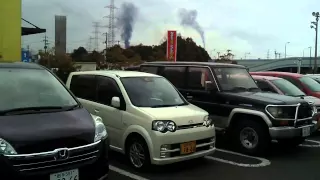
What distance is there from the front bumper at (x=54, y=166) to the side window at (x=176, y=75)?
4.67 meters

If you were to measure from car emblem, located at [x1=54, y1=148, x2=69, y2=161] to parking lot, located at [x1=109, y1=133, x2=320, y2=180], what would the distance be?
2.02 m

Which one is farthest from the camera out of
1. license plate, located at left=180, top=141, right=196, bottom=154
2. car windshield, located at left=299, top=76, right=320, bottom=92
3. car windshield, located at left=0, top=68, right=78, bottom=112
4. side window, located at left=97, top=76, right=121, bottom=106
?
car windshield, located at left=299, top=76, right=320, bottom=92

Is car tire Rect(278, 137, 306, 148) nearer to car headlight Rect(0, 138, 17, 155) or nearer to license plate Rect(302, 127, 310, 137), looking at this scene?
license plate Rect(302, 127, 310, 137)

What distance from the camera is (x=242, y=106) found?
294 inches

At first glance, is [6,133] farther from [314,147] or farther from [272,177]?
[314,147]

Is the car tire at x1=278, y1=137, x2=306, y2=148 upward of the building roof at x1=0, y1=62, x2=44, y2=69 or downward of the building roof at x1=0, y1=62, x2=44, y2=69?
downward

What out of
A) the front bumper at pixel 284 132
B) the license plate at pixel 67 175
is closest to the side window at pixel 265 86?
the front bumper at pixel 284 132

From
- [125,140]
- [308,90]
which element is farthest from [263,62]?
[125,140]

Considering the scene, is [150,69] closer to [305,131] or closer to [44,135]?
[305,131]

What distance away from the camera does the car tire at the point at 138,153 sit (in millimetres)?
5773

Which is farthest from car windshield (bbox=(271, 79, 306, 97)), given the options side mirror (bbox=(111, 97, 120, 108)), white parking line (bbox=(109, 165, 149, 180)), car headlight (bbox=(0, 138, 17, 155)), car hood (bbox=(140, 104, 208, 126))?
car headlight (bbox=(0, 138, 17, 155))

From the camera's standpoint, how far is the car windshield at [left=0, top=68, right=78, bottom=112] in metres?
4.37

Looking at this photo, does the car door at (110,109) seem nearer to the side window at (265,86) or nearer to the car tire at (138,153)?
the car tire at (138,153)

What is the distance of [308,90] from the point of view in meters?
10.7
